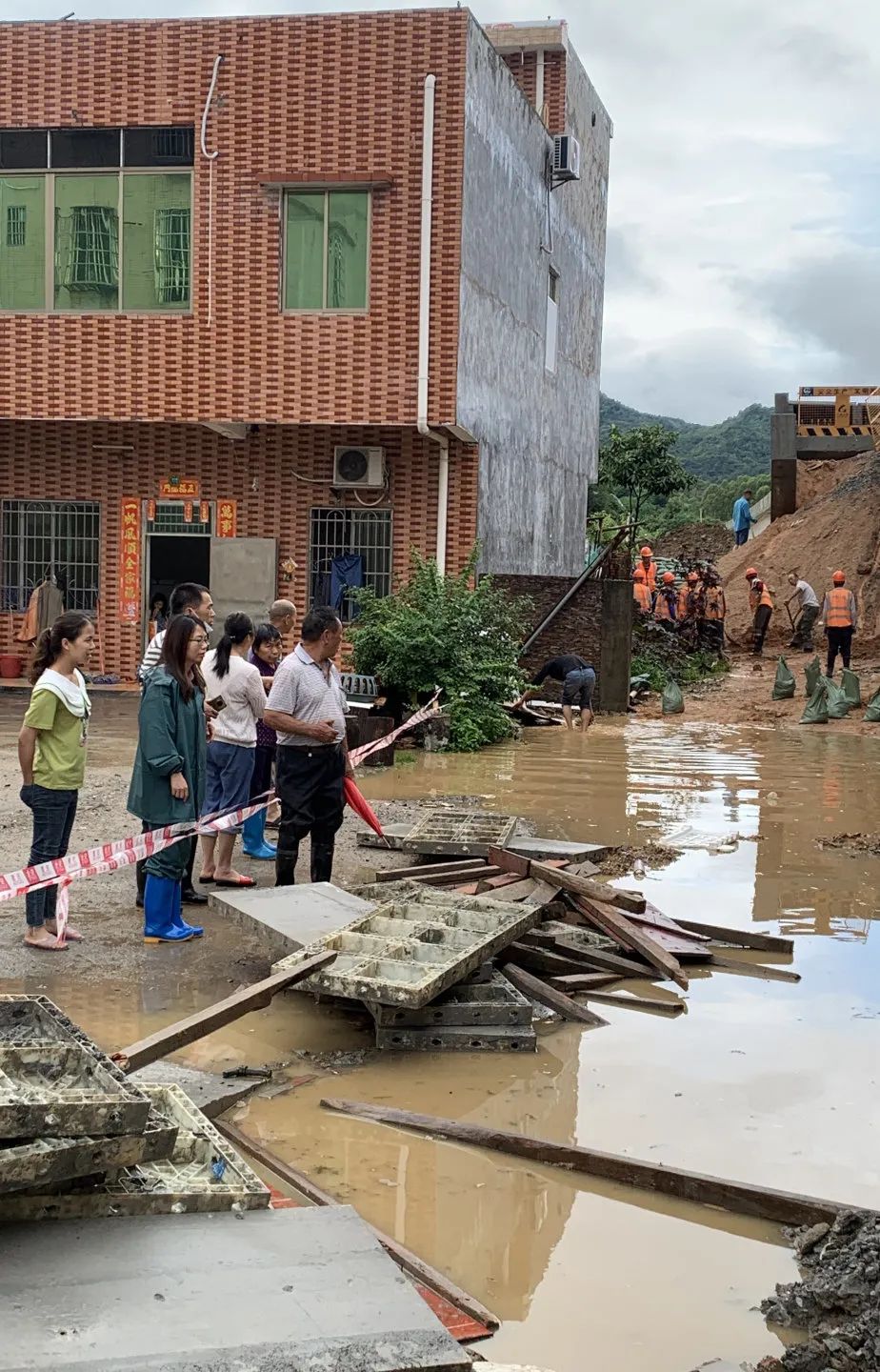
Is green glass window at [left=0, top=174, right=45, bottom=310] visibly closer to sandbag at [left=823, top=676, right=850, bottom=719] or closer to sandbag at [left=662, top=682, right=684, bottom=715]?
sandbag at [left=662, top=682, right=684, bottom=715]

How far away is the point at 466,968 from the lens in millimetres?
6309

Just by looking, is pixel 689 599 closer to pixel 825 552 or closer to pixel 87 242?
pixel 825 552

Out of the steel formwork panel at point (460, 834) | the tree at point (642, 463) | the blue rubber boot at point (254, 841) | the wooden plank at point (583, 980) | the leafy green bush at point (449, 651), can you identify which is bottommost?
the wooden plank at point (583, 980)

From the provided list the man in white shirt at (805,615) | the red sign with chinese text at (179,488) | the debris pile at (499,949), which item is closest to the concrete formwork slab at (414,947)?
the debris pile at (499,949)

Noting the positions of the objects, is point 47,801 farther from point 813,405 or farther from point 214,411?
point 813,405

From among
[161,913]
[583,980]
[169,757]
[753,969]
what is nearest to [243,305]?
[169,757]

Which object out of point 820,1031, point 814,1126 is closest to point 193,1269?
point 814,1126

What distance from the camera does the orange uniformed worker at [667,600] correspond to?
28125 mm

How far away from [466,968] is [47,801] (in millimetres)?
2571

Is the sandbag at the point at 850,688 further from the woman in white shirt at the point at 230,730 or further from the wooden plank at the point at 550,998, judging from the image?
the wooden plank at the point at 550,998

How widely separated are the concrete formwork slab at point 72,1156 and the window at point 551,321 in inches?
919

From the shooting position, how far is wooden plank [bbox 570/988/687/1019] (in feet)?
23.0

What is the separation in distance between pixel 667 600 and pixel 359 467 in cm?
966

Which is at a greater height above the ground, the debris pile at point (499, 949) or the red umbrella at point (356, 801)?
the red umbrella at point (356, 801)
